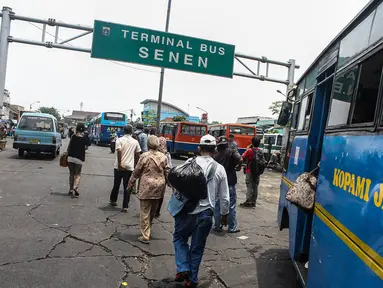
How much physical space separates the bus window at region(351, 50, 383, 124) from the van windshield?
15759mm

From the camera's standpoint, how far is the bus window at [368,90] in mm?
2422

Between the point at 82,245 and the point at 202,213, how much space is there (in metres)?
2.26

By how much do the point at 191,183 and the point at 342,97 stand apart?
68.6 inches

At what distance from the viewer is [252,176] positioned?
29.8ft

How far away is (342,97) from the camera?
3.14 metres

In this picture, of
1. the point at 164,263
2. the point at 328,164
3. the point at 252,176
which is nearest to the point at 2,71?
the point at 252,176

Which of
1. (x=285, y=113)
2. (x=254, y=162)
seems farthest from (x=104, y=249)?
(x=254, y=162)

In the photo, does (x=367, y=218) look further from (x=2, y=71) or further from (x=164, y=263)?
(x=2, y=71)

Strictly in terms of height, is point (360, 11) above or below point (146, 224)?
above

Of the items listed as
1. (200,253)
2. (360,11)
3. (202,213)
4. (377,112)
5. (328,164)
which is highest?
(360,11)

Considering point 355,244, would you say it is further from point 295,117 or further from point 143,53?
point 143,53

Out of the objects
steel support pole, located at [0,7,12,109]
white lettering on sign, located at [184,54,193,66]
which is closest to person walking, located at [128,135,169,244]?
white lettering on sign, located at [184,54,193,66]

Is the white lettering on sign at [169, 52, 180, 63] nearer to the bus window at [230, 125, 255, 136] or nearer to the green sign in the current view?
the green sign

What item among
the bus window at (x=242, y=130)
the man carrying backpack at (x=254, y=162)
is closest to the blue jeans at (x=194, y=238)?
the man carrying backpack at (x=254, y=162)
